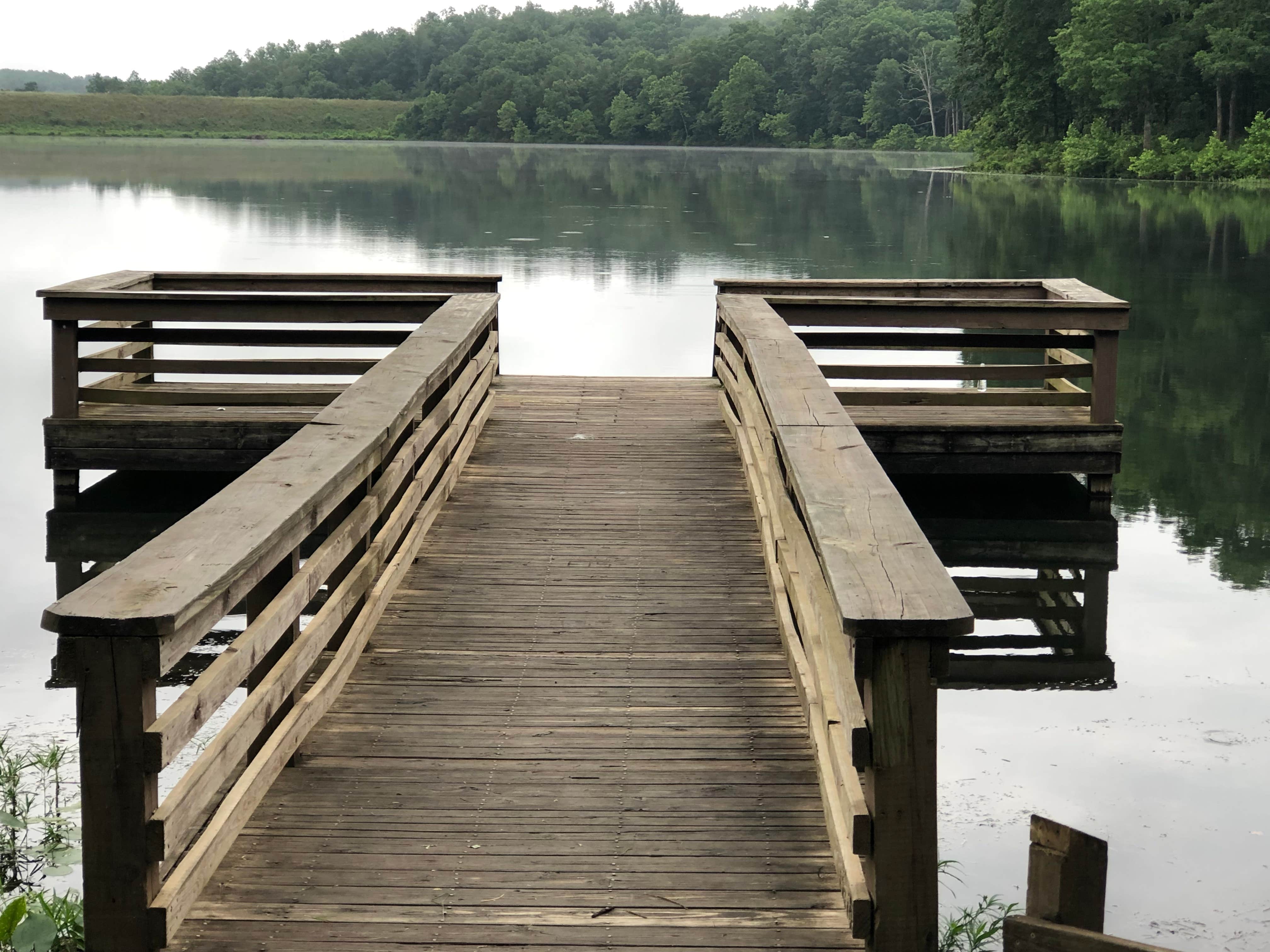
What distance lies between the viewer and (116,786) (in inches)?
107

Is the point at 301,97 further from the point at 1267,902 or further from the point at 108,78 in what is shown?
the point at 1267,902

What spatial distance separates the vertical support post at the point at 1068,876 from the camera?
2.66 metres

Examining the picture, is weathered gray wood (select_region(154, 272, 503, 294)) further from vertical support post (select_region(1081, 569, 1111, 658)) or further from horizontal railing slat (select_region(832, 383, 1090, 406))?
vertical support post (select_region(1081, 569, 1111, 658))

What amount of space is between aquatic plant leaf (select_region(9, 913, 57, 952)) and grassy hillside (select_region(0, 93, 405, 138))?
353 feet

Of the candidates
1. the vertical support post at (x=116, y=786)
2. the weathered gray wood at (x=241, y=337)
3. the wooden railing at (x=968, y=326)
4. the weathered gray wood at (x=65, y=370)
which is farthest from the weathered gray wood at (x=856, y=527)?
the weathered gray wood at (x=65, y=370)

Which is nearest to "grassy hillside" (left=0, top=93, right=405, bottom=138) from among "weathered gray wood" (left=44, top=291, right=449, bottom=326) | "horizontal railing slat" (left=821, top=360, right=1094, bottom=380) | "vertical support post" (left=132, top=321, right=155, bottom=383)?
"vertical support post" (left=132, top=321, right=155, bottom=383)

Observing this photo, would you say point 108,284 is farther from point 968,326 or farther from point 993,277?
point 993,277

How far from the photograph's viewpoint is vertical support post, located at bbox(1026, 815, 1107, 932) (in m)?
2.66

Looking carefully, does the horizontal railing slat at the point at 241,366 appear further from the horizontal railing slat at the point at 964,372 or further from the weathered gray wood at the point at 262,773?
the weathered gray wood at the point at 262,773

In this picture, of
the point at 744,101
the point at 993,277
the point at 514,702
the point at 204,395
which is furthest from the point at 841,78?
the point at 514,702

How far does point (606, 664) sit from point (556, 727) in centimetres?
57

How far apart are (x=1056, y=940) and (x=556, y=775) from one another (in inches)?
59.2

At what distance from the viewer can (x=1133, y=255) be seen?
85.5ft

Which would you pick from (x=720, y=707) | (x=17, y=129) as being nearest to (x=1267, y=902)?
(x=720, y=707)
